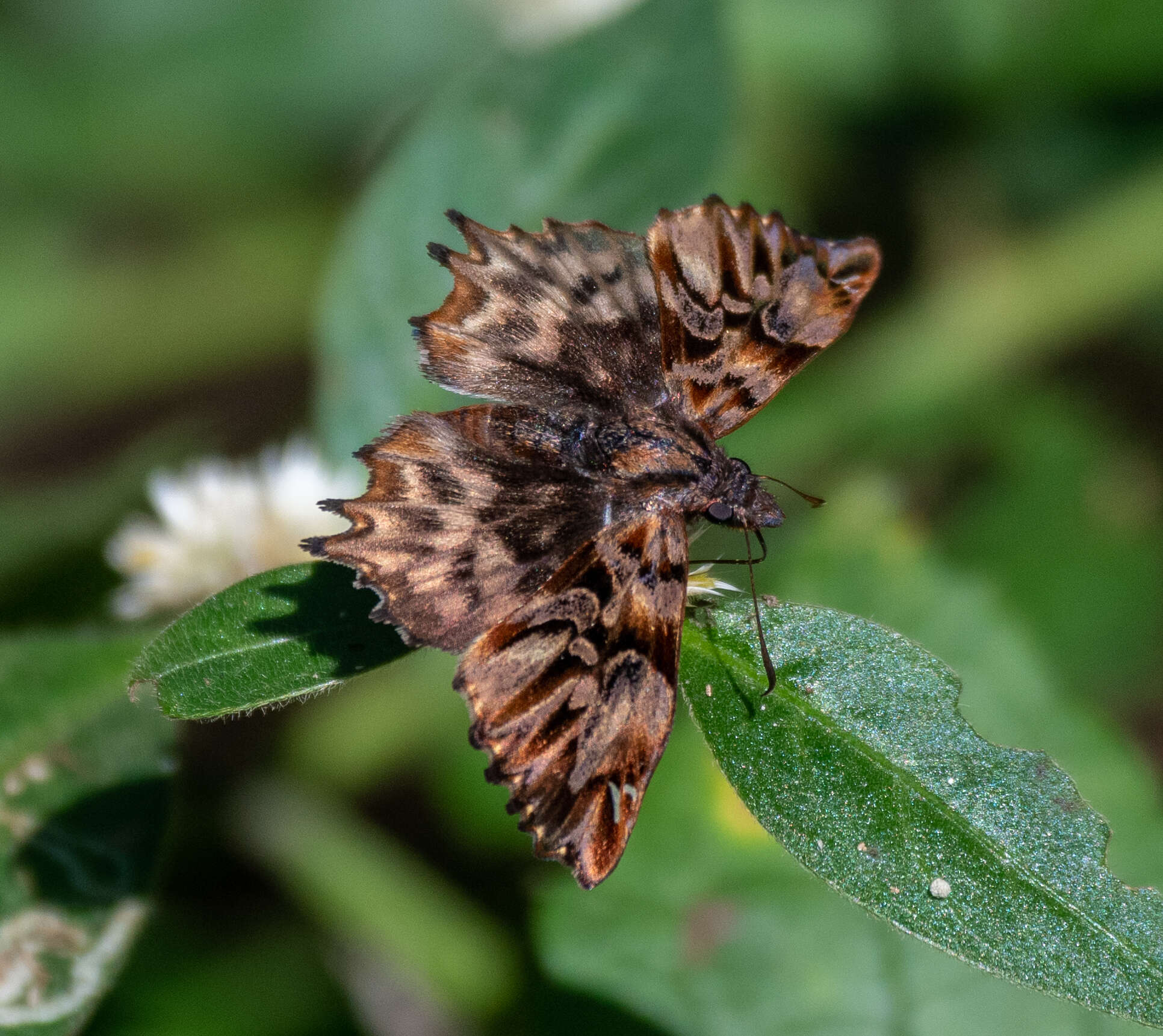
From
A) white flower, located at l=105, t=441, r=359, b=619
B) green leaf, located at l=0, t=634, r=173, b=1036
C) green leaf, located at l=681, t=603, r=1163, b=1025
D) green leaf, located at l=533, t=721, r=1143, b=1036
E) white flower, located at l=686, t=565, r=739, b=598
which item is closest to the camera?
green leaf, located at l=681, t=603, r=1163, b=1025

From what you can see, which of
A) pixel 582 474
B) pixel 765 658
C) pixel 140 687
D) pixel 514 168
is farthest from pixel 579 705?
pixel 514 168

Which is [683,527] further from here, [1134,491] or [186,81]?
[186,81]

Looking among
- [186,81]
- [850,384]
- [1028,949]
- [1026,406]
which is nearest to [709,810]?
[1028,949]

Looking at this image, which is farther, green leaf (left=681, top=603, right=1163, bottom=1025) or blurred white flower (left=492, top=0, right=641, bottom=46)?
blurred white flower (left=492, top=0, right=641, bottom=46)

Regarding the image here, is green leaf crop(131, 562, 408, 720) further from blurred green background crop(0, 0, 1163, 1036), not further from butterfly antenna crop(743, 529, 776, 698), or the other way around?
blurred green background crop(0, 0, 1163, 1036)

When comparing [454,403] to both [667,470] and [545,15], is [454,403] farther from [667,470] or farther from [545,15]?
[545,15]

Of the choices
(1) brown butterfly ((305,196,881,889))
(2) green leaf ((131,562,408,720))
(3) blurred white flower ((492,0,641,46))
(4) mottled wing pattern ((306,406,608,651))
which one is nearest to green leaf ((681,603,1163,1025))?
(1) brown butterfly ((305,196,881,889))

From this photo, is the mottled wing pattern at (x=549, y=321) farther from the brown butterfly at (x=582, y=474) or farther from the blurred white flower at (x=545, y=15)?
the blurred white flower at (x=545, y=15)
